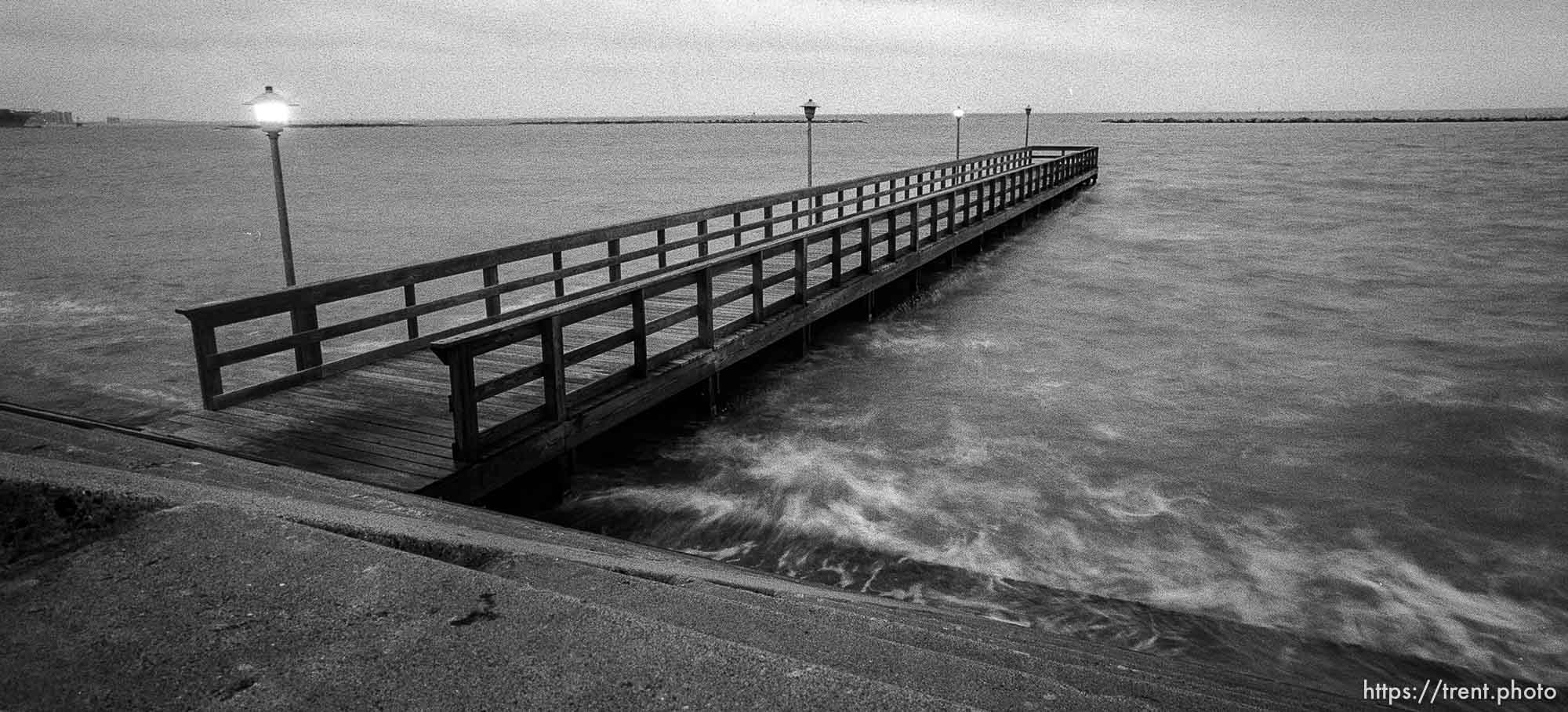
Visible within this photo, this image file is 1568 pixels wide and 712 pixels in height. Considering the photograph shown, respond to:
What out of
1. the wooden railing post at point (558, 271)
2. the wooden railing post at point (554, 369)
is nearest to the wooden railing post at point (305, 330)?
the wooden railing post at point (554, 369)

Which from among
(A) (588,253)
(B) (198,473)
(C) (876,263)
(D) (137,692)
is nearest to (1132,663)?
(D) (137,692)

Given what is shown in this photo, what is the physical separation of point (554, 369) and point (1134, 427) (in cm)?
593

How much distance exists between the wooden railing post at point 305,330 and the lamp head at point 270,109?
7.58 ft

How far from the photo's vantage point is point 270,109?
9.01 metres

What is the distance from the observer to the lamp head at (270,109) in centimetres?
895

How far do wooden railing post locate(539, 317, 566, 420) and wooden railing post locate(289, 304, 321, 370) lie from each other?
1.98 m

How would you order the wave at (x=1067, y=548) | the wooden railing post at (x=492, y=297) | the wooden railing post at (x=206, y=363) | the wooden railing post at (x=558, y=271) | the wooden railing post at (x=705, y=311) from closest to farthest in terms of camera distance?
the wave at (x=1067, y=548) → the wooden railing post at (x=206, y=363) → the wooden railing post at (x=705, y=311) → the wooden railing post at (x=492, y=297) → the wooden railing post at (x=558, y=271)

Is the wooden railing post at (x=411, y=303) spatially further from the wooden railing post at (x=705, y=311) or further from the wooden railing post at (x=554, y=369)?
the wooden railing post at (x=705, y=311)

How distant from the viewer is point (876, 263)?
47.3 feet

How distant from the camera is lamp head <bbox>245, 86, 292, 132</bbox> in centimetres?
895

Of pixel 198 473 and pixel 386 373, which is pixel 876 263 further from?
pixel 198 473

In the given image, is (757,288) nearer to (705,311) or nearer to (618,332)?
(705,311)

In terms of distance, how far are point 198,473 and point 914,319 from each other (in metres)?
11.4

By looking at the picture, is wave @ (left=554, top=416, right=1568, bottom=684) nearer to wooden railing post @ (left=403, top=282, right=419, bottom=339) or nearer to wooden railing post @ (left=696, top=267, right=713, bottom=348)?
wooden railing post @ (left=696, top=267, right=713, bottom=348)
